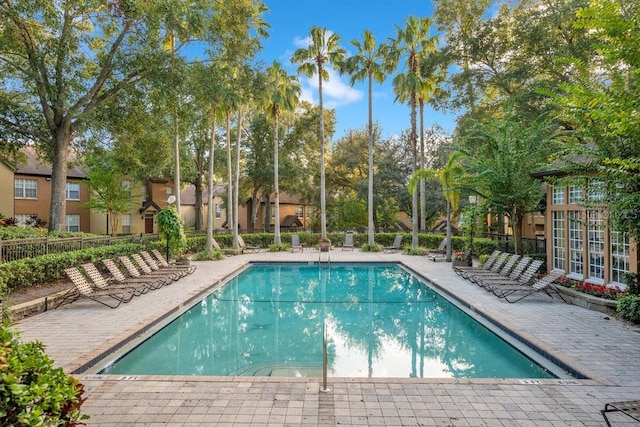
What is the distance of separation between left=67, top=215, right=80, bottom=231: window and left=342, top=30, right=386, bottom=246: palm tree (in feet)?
72.6

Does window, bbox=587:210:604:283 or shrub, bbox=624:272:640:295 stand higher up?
window, bbox=587:210:604:283

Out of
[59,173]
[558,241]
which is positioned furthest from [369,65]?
[59,173]

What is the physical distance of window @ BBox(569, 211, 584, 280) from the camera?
11.2m

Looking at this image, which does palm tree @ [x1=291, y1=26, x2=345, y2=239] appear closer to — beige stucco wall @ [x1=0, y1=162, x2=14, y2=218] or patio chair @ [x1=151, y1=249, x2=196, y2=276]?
patio chair @ [x1=151, y1=249, x2=196, y2=276]

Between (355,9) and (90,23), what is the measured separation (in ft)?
39.9

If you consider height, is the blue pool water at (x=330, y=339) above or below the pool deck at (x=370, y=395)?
below

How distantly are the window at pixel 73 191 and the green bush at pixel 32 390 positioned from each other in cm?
3074

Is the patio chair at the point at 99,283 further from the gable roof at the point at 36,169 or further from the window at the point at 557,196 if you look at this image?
the gable roof at the point at 36,169

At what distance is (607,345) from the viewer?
6.41 m

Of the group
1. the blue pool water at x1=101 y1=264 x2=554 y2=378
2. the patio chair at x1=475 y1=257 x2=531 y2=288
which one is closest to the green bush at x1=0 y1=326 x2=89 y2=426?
the blue pool water at x1=101 y1=264 x2=554 y2=378

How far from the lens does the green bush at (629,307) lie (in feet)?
25.1

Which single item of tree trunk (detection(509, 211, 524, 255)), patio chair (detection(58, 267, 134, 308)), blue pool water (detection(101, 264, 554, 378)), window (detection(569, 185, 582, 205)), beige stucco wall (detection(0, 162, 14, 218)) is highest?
beige stucco wall (detection(0, 162, 14, 218))

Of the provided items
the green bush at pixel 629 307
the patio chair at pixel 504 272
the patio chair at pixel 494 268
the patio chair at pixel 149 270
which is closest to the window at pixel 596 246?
the patio chair at pixel 504 272

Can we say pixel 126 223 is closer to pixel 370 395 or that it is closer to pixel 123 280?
pixel 123 280
